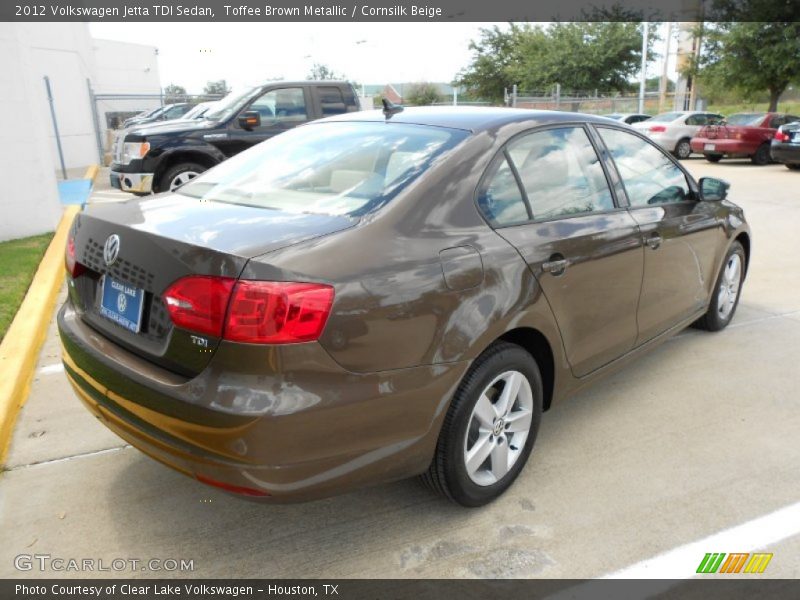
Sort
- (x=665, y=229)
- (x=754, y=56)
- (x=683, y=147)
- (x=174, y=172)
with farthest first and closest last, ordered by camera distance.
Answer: (x=754, y=56), (x=683, y=147), (x=174, y=172), (x=665, y=229)

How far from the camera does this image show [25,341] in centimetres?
450

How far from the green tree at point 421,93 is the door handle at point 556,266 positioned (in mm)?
47311

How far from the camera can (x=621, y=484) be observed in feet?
10.1

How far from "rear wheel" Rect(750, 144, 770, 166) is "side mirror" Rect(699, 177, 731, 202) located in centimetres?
1701

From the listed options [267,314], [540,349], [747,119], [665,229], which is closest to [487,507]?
[540,349]

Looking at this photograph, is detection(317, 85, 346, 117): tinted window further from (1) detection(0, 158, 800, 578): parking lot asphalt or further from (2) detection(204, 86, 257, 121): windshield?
(1) detection(0, 158, 800, 578): parking lot asphalt

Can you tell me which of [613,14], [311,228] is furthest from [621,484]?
[613,14]

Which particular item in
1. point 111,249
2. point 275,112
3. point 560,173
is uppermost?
point 275,112

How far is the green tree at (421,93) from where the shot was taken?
50112mm

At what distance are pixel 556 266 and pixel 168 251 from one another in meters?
1.64

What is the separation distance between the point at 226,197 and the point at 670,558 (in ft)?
7.79

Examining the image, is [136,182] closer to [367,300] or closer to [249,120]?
[249,120]

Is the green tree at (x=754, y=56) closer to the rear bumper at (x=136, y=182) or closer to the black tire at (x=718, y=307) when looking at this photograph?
the black tire at (x=718, y=307)

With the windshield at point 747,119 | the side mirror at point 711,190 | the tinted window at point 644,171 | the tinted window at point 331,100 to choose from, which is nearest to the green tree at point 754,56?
the windshield at point 747,119
